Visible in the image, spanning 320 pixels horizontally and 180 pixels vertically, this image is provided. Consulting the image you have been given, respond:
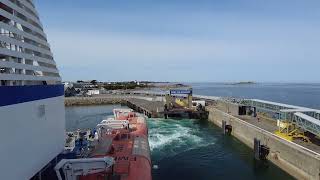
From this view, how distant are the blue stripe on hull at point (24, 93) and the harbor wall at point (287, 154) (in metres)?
19.8

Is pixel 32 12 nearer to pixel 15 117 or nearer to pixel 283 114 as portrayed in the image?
pixel 15 117

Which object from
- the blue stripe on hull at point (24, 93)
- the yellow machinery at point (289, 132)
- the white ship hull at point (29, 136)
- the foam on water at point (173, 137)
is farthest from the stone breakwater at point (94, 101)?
the blue stripe on hull at point (24, 93)

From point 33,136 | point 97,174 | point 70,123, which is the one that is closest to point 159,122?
point 70,123

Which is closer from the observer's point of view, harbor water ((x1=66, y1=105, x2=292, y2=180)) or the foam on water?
harbor water ((x1=66, y1=105, x2=292, y2=180))

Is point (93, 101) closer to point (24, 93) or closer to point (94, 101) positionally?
point (94, 101)

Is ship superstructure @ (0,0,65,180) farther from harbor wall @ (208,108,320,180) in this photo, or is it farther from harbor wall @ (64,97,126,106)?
harbor wall @ (64,97,126,106)

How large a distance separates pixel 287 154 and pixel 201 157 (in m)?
9.84

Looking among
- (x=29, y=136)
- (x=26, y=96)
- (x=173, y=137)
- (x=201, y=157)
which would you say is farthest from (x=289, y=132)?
(x=26, y=96)

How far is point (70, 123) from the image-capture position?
6488 cm

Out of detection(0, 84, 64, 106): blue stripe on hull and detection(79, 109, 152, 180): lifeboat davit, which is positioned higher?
detection(0, 84, 64, 106): blue stripe on hull

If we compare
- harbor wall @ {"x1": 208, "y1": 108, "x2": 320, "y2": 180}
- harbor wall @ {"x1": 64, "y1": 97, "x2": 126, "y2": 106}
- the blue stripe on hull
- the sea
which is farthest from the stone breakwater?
the blue stripe on hull

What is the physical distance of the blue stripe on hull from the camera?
1366 centimetres

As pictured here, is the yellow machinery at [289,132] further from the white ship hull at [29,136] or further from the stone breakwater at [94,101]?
the stone breakwater at [94,101]

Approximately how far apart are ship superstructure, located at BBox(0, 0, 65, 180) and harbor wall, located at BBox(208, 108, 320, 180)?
18.9 meters
